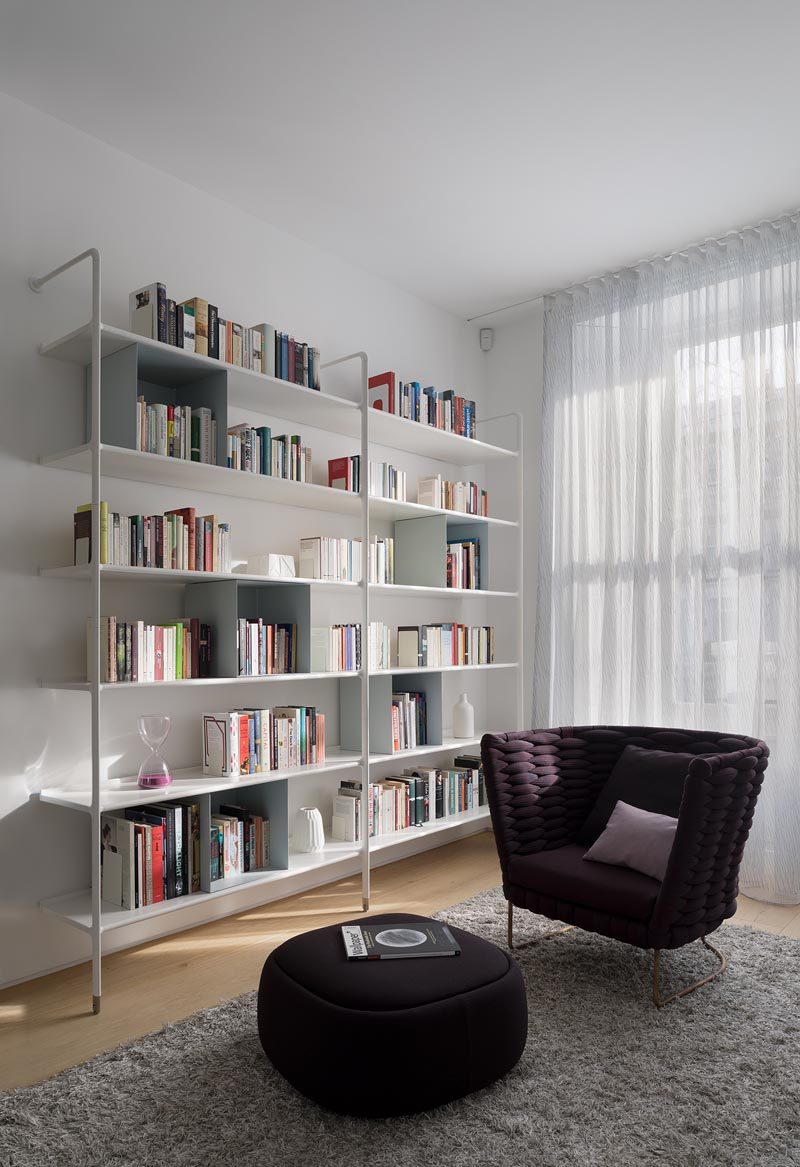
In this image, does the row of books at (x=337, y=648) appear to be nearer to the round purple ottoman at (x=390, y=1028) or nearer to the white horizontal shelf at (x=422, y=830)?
the white horizontal shelf at (x=422, y=830)

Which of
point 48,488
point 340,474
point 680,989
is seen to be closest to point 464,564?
point 340,474

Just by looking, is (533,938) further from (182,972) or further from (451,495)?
(451,495)

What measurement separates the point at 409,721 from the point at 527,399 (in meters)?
2.09

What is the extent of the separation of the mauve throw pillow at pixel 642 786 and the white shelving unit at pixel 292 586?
0.99 m

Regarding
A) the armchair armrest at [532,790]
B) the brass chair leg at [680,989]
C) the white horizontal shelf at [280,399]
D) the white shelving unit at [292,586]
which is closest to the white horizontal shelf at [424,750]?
the white shelving unit at [292,586]

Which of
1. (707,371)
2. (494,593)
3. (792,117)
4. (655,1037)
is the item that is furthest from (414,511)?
(655,1037)

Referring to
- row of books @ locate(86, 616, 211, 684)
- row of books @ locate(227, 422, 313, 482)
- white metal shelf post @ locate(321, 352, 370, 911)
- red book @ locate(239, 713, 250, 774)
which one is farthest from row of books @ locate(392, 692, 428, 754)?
row of books @ locate(227, 422, 313, 482)

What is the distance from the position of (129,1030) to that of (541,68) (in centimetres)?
338

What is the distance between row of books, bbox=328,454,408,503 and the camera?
3789mm

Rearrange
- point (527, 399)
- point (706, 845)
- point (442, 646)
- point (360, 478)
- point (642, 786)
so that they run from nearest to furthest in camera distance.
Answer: point (706, 845) → point (642, 786) → point (360, 478) → point (442, 646) → point (527, 399)

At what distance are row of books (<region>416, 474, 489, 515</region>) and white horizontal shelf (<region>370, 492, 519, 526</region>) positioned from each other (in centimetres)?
4

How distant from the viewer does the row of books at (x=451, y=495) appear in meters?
4.32

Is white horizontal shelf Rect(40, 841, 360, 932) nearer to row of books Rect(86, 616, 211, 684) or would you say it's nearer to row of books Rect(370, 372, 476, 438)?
row of books Rect(86, 616, 211, 684)

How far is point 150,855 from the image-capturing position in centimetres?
288
